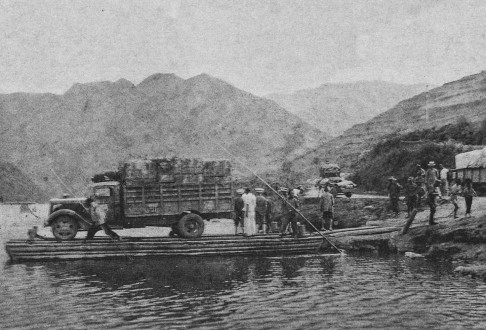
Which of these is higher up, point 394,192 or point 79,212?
point 394,192

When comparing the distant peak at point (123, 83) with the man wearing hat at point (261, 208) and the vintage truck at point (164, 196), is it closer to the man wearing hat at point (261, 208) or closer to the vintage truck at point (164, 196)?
the man wearing hat at point (261, 208)

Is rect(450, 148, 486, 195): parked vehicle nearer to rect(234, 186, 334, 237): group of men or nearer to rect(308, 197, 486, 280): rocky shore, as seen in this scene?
rect(308, 197, 486, 280): rocky shore

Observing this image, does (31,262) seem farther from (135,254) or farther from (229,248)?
(229,248)

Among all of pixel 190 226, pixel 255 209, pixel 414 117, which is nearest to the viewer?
pixel 190 226

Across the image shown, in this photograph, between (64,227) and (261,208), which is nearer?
(64,227)

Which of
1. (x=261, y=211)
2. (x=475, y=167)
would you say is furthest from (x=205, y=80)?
(x=261, y=211)

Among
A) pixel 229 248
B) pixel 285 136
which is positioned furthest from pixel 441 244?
pixel 285 136

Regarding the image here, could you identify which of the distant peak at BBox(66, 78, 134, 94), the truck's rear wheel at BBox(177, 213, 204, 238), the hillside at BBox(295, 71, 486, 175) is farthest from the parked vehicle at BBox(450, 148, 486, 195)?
the distant peak at BBox(66, 78, 134, 94)

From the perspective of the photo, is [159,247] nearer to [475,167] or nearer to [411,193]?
[411,193]

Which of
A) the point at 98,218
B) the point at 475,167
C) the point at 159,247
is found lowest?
the point at 159,247
